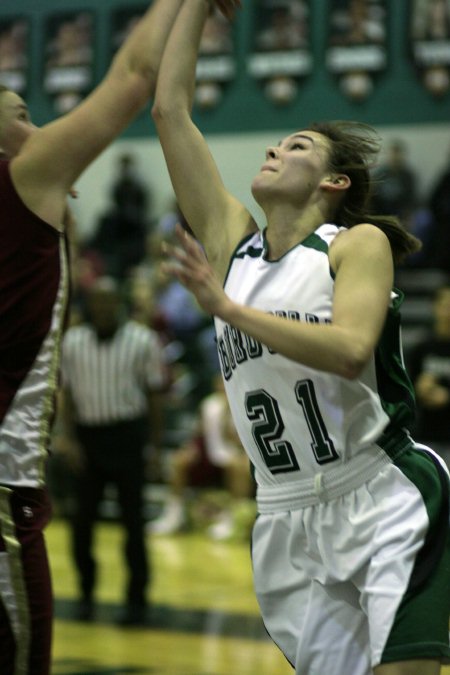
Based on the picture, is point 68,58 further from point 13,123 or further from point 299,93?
point 13,123

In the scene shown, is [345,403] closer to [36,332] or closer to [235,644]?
[36,332]

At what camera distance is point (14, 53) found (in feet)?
53.3

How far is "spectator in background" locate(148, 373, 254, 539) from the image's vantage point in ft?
35.2

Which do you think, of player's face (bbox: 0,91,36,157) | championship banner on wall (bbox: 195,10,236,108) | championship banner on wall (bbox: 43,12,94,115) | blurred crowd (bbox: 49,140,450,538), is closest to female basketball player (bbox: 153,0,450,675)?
player's face (bbox: 0,91,36,157)

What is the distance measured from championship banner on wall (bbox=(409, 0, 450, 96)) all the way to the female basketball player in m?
10.8

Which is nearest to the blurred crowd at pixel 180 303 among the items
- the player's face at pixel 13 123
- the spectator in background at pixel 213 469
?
the spectator in background at pixel 213 469

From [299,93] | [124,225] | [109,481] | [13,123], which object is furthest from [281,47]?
[13,123]

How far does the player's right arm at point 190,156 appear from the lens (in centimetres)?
339

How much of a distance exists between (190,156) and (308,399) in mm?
798

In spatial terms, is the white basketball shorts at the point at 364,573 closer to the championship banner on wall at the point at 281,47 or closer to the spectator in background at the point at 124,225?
the championship banner on wall at the point at 281,47

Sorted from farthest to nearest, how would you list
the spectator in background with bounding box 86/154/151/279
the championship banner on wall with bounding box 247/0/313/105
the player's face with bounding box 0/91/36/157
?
the spectator in background with bounding box 86/154/151/279 < the championship banner on wall with bounding box 247/0/313/105 < the player's face with bounding box 0/91/36/157

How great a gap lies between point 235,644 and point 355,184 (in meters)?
3.57

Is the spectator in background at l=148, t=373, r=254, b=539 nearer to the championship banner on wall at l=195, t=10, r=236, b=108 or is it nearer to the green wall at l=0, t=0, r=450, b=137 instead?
the green wall at l=0, t=0, r=450, b=137

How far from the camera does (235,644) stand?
249 inches
